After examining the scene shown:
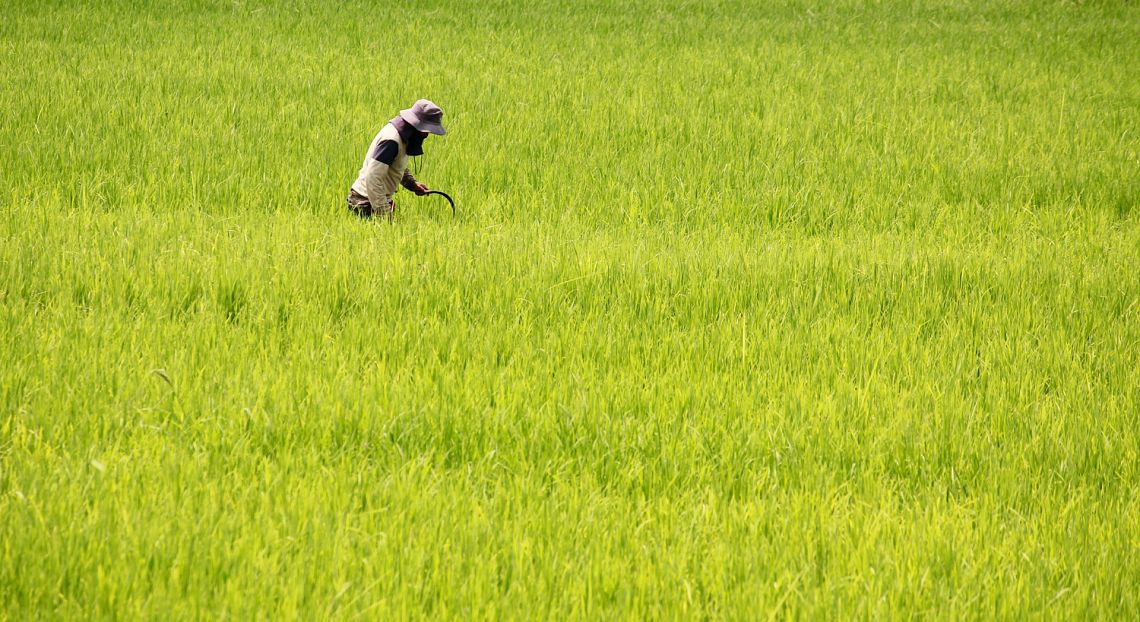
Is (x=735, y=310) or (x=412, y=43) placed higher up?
(x=412, y=43)

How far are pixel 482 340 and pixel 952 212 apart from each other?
367 cm

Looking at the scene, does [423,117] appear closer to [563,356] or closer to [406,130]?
[406,130]

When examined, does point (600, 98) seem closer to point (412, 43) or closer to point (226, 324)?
point (412, 43)

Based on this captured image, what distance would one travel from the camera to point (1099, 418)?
329 centimetres

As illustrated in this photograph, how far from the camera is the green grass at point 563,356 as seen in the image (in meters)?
2.37

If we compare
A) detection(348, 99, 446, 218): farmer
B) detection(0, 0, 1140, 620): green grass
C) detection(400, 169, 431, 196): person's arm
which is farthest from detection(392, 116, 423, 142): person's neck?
detection(0, 0, 1140, 620): green grass

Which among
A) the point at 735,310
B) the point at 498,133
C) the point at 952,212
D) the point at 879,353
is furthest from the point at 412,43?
the point at 879,353

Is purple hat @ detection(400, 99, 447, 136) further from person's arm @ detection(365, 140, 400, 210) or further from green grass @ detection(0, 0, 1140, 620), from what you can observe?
green grass @ detection(0, 0, 1140, 620)

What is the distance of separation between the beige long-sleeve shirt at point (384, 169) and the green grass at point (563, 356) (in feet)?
0.67

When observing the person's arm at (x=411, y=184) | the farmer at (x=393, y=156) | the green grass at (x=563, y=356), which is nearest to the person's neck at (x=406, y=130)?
the farmer at (x=393, y=156)

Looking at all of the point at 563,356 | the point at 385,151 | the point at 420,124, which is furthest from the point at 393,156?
the point at 563,356

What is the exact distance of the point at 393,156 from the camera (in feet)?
16.1

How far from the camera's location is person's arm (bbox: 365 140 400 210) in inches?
192

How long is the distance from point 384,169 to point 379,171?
0.09ft
